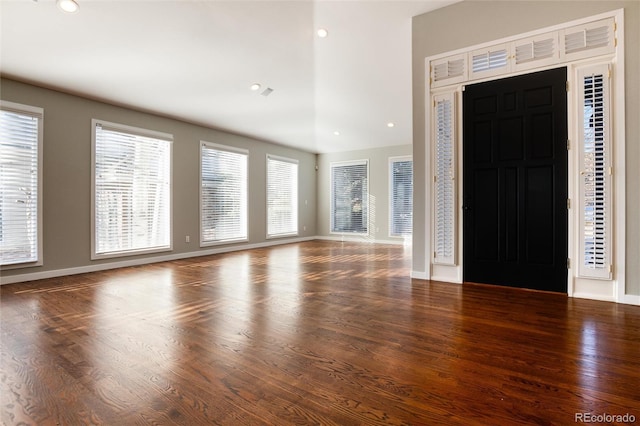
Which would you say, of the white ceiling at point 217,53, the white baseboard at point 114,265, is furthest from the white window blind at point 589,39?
the white baseboard at point 114,265

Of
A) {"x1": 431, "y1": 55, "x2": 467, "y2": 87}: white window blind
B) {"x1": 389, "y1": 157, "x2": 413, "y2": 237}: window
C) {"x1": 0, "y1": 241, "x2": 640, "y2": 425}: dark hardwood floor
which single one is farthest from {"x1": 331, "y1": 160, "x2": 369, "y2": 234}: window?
{"x1": 0, "y1": 241, "x2": 640, "y2": 425}: dark hardwood floor

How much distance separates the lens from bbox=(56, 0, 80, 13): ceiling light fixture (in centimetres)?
295

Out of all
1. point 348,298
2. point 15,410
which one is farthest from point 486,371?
point 15,410

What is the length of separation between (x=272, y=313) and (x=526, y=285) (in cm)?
263

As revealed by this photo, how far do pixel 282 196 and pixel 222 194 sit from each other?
6.69 feet

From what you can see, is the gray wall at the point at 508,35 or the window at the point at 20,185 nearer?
the gray wall at the point at 508,35

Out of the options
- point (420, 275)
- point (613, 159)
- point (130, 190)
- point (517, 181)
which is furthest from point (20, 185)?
point (613, 159)

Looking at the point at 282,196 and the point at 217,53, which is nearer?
the point at 217,53

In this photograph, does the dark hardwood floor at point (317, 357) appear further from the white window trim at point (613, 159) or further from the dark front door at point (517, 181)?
the dark front door at point (517, 181)

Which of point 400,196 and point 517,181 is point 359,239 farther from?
point 517,181

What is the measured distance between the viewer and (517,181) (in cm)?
348

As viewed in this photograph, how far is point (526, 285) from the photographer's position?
11.4 ft

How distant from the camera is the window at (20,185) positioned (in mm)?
4203

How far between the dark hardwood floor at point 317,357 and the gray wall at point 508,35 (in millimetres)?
686
